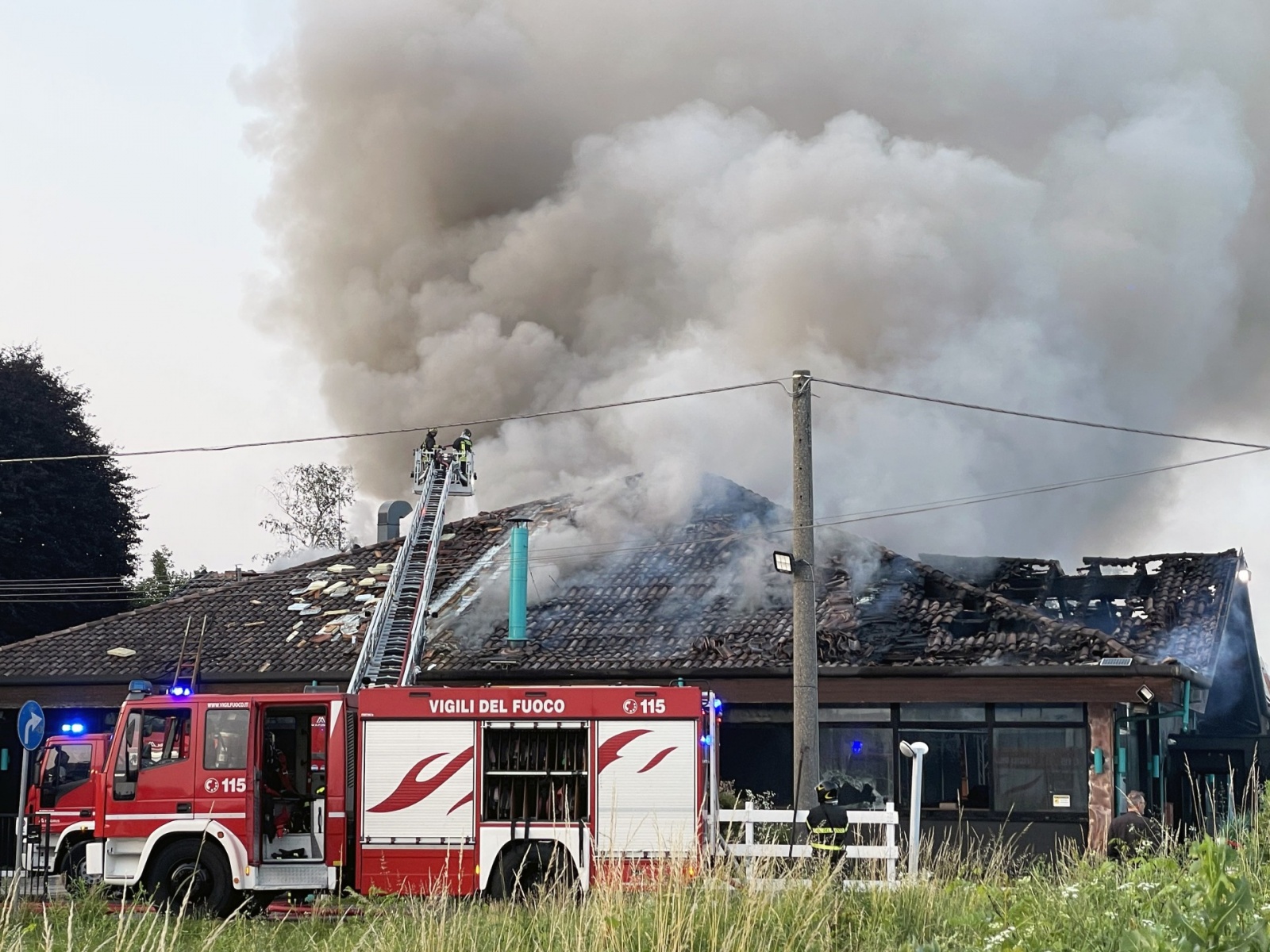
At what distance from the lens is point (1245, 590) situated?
26.2 metres

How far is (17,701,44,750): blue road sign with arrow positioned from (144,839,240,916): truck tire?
2932 millimetres

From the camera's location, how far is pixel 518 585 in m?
22.7

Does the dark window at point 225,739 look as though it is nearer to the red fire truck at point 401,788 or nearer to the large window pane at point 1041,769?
the red fire truck at point 401,788

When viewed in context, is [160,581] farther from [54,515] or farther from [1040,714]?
[1040,714]

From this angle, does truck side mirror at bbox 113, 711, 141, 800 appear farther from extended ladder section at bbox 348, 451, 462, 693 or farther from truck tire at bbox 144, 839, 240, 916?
extended ladder section at bbox 348, 451, 462, 693

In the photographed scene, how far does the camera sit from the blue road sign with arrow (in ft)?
49.9

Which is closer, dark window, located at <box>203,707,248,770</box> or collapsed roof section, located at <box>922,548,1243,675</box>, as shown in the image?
dark window, located at <box>203,707,248,770</box>

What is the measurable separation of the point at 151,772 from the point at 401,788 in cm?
243

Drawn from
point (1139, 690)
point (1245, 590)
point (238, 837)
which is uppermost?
point (1245, 590)

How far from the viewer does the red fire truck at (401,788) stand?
13.3 m

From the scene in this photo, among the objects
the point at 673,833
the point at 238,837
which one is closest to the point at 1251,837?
the point at 673,833

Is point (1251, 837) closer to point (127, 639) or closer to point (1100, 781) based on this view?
point (1100, 781)

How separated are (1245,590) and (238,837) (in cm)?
2005

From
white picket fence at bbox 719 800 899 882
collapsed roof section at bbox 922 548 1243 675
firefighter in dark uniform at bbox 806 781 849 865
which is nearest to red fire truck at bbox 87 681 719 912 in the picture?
white picket fence at bbox 719 800 899 882
